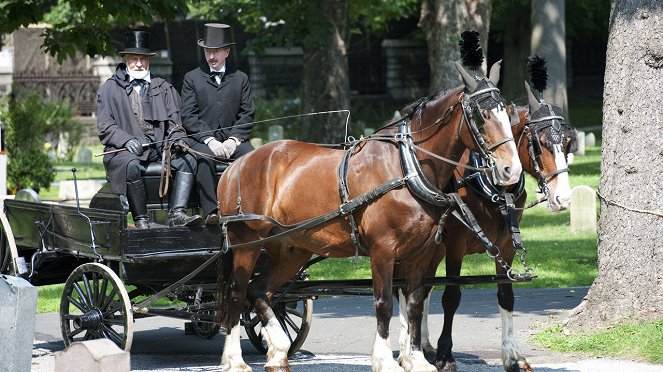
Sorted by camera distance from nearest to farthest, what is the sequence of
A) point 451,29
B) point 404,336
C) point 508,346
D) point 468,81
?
point 468,81 → point 404,336 → point 508,346 → point 451,29

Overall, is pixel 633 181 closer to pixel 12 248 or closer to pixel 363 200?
pixel 363 200

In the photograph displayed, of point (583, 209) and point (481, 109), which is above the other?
point (481, 109)

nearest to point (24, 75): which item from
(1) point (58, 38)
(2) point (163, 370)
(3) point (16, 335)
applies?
(1) point (58, 38)

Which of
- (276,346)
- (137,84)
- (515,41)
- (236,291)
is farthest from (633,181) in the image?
(515,41)

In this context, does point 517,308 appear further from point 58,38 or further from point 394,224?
point 58,38

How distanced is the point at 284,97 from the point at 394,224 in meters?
33.5

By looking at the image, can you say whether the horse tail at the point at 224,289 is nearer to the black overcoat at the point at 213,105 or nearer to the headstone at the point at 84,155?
the black overcoat at the point at 213,105

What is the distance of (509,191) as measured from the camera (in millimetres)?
9180

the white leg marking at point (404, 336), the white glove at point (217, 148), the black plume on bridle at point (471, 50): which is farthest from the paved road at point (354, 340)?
the black plume on bridle at point (471, 50)

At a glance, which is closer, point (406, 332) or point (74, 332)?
point (406, 332)

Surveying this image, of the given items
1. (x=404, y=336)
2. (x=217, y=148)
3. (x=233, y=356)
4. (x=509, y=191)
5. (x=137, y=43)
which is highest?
(x=137, y=43)

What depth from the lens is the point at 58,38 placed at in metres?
17.2

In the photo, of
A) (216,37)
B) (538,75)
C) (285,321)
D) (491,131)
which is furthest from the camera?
(285,321)

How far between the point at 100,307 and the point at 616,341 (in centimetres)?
444
